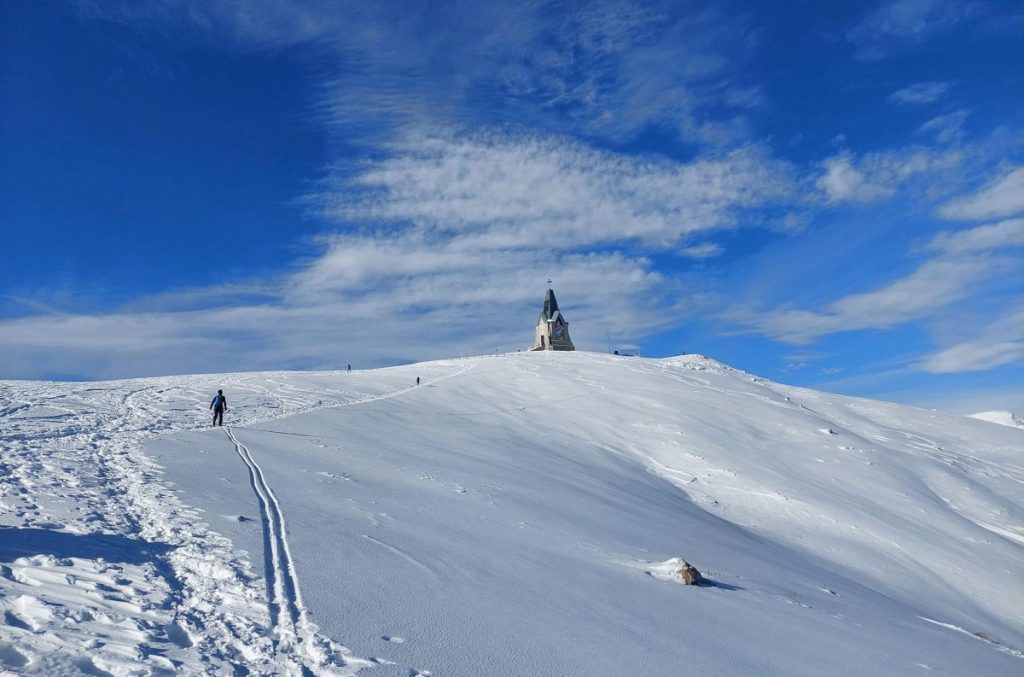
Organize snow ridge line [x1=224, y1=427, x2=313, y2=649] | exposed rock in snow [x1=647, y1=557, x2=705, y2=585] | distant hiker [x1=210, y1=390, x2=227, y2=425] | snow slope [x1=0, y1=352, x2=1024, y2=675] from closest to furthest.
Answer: snow ridge line [x1=224, y1=427, x2=313, y2=649] < snow slope [x1=0, y1=352, x2=1024, y2=675] < exposed rock in snow [x1=647, y1=557, x2=705, y2=585] < distant hiker [x1=210, y1=390, x2=227, y2=425]

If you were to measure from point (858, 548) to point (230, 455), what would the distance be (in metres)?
22.0

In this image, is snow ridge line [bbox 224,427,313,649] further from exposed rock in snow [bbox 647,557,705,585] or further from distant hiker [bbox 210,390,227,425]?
distant hiker [bbox 210,390,227,425]

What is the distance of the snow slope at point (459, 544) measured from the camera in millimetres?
6617

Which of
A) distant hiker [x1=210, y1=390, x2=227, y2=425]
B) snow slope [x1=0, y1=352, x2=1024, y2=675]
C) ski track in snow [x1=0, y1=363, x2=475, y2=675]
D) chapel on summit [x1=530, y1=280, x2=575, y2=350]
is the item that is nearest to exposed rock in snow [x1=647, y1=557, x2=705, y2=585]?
snow slope [x1=0, y1=352, x2=1024, y2=675]

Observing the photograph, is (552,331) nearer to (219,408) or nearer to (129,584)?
(219,408)

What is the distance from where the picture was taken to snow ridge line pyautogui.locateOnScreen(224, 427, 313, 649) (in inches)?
251

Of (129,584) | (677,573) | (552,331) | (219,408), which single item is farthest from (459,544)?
(552,331)

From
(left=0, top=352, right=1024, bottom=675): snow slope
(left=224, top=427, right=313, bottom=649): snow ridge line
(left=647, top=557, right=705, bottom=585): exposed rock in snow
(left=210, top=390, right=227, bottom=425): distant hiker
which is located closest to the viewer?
(left=224, top=427, right=313, bottom=649): snow ridge line

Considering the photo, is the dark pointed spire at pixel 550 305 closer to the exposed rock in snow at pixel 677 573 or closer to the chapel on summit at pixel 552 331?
the chapel on summit at pixel 552 331

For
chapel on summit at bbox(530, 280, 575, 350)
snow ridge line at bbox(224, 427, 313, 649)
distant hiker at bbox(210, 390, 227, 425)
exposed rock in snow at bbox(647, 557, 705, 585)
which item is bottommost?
exposed rock in snow at bbox(647, 557, 705, 585)

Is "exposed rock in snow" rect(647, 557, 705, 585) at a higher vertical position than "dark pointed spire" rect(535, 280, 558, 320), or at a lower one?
lower

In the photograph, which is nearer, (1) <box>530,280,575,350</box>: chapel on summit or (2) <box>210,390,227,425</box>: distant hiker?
(2) <box>210,390,227,425</box>: distant hiker

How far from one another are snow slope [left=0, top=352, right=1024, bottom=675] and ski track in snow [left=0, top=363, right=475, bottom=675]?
0.11 feet

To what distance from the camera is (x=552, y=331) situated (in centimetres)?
10381
